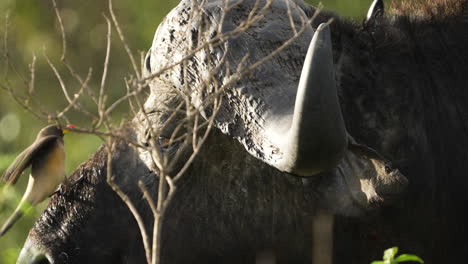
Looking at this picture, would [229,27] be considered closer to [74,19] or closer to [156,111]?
[156,111]

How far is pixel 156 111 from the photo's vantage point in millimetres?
4816

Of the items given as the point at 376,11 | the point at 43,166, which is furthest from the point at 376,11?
the point at 43,166

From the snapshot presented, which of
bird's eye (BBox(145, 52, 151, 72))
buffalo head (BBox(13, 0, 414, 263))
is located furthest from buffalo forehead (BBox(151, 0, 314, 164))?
bird's eye (BBox(145, 52, 151, 72))

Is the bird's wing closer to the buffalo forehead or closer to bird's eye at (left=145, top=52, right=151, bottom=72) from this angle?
bird's eye at (left=145, top=52, right=151, bottom=72)

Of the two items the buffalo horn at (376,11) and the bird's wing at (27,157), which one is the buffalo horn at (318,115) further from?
the bird's wing at (27,157)

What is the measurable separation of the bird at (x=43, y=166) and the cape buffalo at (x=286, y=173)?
92 mm

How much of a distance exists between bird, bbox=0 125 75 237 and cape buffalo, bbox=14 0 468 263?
9 centimetres

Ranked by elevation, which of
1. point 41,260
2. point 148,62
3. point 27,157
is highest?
point 148,62

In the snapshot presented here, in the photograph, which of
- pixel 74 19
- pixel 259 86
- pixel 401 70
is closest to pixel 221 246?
pixel 259 86

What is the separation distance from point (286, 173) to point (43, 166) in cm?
148

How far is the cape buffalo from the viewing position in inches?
185

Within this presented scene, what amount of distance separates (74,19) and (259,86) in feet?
39.7

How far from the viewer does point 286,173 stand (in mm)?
4613

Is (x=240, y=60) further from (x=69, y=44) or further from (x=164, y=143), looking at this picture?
(x=69, y=44)
